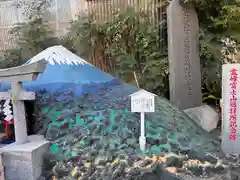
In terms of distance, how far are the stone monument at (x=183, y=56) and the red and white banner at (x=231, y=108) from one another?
89.0 inches

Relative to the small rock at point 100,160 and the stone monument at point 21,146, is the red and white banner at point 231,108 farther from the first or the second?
the stone monument at point 21,146

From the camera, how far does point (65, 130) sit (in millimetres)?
4578

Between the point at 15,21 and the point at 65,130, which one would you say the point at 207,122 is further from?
the point at 15,21

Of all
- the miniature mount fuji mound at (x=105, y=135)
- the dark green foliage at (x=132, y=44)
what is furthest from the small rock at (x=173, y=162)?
the dark green foliage at (x=132, y=44)

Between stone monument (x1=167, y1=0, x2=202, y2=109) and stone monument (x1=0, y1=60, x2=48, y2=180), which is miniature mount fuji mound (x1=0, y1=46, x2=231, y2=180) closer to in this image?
stone monument (x1=0, y1=60, x2=48, y2=180)

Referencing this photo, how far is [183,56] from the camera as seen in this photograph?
678cm

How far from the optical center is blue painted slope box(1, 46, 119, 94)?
548cm

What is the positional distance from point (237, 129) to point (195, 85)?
8.85ft

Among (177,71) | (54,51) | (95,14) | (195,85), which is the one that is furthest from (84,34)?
(195,85)

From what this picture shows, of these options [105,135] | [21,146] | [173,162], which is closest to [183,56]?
[105,135]

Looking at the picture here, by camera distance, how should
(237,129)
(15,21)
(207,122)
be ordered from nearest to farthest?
(237,129) → (207,122) → (15,21)

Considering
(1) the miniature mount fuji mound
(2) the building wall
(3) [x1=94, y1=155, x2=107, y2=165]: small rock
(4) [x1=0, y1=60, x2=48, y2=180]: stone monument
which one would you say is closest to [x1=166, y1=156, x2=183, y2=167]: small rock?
(1) the miniature mount fuji mound

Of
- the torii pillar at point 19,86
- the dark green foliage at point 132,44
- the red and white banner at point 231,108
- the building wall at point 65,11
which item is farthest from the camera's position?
the building wall at point 65,11

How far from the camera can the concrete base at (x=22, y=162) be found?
3.81m
